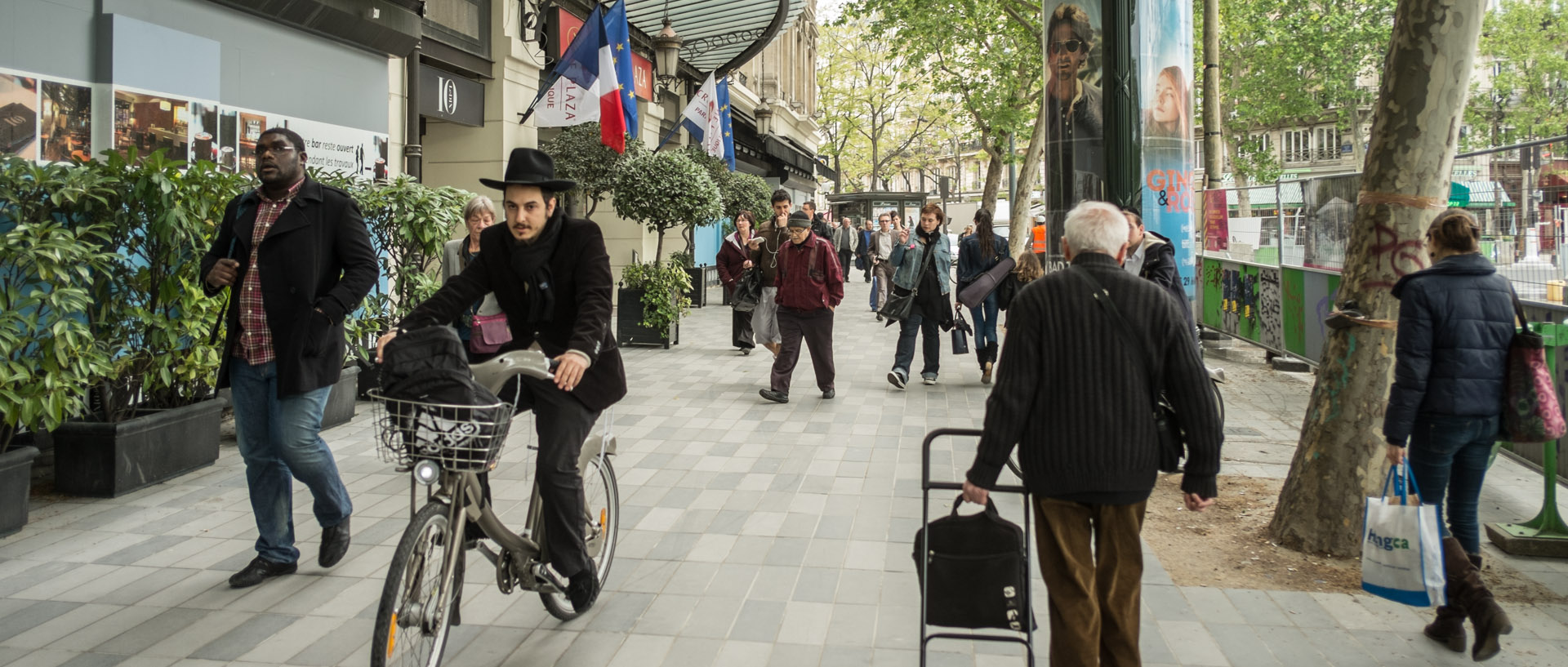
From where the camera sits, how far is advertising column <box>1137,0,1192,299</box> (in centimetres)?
822

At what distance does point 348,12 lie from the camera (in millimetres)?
11086

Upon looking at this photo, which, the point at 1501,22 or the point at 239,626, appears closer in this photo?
the point at 239,626

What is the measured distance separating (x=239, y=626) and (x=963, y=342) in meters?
8.34

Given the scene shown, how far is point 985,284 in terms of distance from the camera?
10297 millimetres

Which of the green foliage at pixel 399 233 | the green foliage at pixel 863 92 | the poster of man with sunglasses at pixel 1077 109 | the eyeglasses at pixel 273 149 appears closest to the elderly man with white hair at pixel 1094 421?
the eyeglasses at pixel 273 149

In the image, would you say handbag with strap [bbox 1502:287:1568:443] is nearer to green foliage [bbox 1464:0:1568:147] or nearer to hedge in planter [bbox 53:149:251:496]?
hedge in planter [bbox 53:149:251:496]

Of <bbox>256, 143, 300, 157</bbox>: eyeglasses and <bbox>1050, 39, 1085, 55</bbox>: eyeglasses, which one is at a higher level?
<bbox>1050, 39, 1085, 55</bbox>: eyeglasses

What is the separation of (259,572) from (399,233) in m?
4.53

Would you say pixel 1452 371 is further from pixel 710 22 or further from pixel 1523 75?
pixel 1523 75

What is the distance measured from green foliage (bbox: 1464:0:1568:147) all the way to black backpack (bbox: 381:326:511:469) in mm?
52520

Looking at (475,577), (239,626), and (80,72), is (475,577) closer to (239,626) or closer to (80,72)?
(239,626)

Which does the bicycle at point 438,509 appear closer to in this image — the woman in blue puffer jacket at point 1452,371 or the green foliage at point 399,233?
the woman in blue puffer jacket at point 1452,371

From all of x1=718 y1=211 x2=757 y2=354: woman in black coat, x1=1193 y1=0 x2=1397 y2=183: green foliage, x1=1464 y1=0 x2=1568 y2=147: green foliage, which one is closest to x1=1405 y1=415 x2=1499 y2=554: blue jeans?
x1=718 y1=211 x2=757 y2=354: woman in black coat

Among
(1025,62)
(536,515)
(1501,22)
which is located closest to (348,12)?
(536,515)
